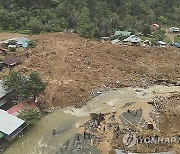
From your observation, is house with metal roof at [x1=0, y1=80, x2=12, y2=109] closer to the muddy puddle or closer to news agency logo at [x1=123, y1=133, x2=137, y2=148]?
the muddy puddle

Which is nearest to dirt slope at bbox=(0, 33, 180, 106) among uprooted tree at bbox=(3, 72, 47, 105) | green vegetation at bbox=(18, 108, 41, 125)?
uprooted tree at bbox=(3, 72, 47, 105)

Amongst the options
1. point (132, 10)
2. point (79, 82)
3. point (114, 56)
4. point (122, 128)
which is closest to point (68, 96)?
point (79, 82)

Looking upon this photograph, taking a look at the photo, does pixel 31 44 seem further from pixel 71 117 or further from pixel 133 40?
pixel 71 117

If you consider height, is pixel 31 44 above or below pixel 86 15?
below

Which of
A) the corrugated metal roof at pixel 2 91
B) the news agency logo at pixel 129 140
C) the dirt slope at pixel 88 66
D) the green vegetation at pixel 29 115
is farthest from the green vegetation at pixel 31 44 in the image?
the news agency logo at pixel 129 140

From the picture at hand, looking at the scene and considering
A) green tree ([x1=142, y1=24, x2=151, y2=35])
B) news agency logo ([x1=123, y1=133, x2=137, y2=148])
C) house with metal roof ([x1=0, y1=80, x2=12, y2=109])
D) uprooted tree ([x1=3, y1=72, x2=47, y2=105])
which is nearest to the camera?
news agency logo ([x1=123, y1=133, x2=137, y2=148])

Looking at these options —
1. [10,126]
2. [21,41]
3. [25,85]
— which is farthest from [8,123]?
[21,41]

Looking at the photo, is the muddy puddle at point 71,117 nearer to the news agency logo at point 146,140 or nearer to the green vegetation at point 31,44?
the news agency logo at point 146,140
